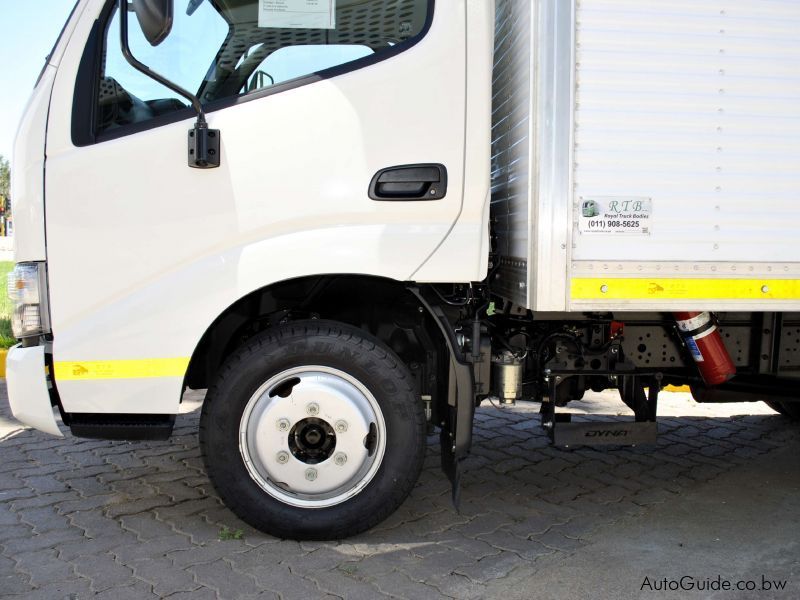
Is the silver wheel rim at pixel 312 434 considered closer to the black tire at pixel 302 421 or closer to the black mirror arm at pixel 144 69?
the black tire at pixel 302 421

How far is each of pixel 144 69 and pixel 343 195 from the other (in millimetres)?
949

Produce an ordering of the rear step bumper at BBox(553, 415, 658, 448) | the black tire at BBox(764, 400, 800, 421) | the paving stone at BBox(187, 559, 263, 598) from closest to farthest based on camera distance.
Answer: the paving stone at BBox(187, 559, 263, 598), the rear step bumper at BBox(553, 415, 658, 448), the black tire at BBox(764, 400, 800, 421)

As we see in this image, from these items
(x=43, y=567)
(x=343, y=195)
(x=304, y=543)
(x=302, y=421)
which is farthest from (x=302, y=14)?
(x=43, y=567)

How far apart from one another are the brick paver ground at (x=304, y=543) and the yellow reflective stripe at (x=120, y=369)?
0.76 m

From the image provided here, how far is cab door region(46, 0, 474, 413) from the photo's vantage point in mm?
3064

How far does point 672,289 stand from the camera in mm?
3117

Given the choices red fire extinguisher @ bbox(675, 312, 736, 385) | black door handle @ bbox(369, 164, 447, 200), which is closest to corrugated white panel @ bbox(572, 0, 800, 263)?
red fire extinguisher @ bbox(675, 312, 736, 385)

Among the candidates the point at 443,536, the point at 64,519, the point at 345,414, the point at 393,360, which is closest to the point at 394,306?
the point at 393,360

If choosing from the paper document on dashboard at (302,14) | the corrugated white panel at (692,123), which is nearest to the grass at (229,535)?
the corrugated white panel at (692,123)

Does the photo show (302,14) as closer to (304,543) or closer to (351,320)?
(351,320)

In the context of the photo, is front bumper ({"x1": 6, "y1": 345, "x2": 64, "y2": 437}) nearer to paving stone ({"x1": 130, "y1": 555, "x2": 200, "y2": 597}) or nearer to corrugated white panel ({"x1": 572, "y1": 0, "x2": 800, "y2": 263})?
paving stone ({"x1": 130, "y1": 555, "x2": 200, "y2": 597})

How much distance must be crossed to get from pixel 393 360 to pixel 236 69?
4.73 ft

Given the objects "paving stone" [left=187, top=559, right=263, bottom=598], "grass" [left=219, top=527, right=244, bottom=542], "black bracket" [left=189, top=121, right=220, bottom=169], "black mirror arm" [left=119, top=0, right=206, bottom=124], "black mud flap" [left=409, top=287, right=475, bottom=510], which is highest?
"black mirror arm" [left=119, top=0, right=206, bottom=124]

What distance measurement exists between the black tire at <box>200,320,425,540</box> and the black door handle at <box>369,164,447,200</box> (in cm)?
63
